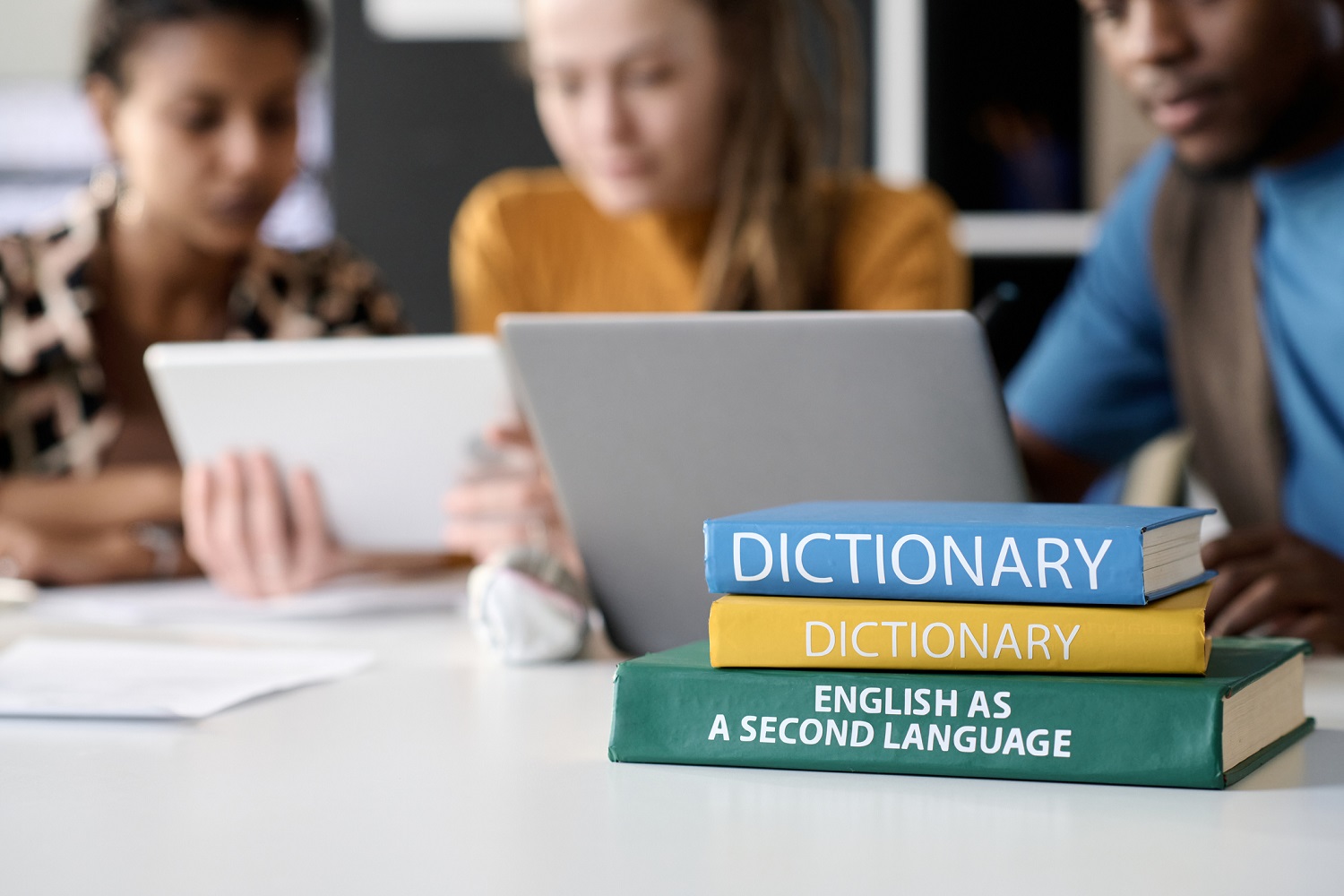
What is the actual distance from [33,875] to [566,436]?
0.40m

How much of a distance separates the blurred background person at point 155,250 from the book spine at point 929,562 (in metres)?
1.00

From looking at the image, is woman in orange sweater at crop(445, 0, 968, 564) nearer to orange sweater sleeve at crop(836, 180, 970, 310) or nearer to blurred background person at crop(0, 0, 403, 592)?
orange sweater sleeve at crop(836, 180, 970, 310)

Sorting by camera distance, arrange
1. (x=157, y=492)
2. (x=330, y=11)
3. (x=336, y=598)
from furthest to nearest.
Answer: (x=330, y=11) → (x=157, y=492) → (x=336, y=598)

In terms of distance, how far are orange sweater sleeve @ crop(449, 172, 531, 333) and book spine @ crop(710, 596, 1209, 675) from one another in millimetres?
1094

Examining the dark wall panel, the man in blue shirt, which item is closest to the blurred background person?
the dark wall panel

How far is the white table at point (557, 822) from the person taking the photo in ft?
1.52

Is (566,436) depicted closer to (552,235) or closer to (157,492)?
(157,492)

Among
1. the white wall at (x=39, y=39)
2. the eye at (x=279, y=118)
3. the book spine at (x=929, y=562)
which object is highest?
the white wall at (x=39, y=39)

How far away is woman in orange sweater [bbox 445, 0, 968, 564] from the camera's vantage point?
149 centimetres

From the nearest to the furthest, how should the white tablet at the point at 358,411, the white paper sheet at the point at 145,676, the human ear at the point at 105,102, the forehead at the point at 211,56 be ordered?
the white paper sheet at the point at 145,676
the white tablet at the point at 358,411
the forehead at the point at 211,56
the human ear at the point at 105,102

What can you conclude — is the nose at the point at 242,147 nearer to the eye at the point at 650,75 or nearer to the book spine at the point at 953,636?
the eye at the point at 650,75

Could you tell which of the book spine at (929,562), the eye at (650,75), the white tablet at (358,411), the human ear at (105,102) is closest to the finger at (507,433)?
the white tablet at (358,411)

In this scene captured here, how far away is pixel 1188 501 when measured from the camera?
151cm

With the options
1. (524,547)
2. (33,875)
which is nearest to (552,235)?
(524,547)
